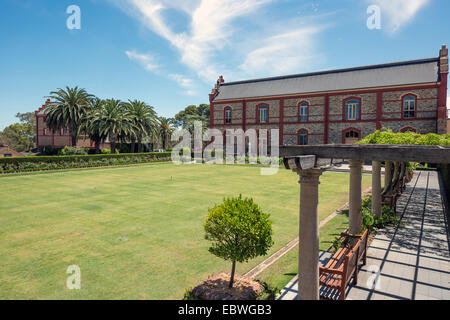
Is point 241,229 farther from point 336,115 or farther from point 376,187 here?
point 336,115

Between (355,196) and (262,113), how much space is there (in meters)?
38.0

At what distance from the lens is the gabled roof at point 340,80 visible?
34.4 meters

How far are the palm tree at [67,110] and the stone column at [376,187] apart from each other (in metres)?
43.8

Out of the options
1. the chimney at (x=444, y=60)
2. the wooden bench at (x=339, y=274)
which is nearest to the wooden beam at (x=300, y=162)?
the wooden bench at (x=339, y=274)

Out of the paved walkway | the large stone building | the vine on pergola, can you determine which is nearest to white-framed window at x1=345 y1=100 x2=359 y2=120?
the large stone building

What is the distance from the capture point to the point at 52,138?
5712cm

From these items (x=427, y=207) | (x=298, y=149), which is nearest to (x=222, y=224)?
(x=298, y=149)

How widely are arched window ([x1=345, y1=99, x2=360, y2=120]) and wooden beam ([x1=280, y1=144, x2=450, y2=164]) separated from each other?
36689 millimetres

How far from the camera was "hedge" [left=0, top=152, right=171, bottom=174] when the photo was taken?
2788cm

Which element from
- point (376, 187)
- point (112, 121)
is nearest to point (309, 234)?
point (376, 187)

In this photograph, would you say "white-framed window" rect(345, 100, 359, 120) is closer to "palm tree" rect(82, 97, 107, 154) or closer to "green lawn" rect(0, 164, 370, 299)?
"green lawn" rect(0, 164, 370, 299)

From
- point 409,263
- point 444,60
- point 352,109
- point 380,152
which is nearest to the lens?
point 380,152

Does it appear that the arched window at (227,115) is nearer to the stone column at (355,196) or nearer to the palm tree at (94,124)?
the palm tree at (94,124)
